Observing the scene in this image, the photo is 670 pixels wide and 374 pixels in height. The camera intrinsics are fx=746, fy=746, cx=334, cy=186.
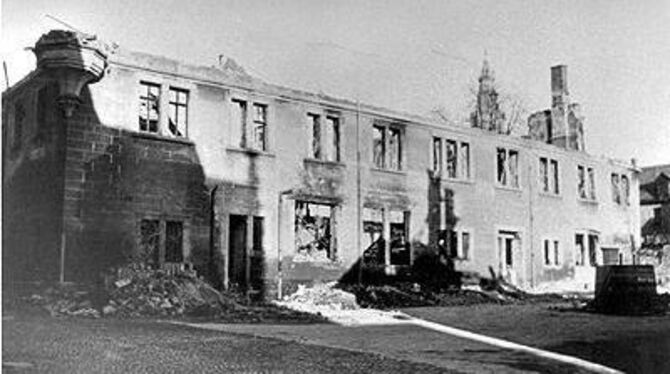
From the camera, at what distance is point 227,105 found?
47.1ft

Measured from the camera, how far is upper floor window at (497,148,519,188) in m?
19.6

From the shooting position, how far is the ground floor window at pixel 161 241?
12672 millimetres

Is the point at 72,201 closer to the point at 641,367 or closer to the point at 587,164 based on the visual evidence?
the point at 641,367

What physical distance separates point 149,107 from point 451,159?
8306mm

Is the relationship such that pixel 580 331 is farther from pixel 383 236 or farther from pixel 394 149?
pixel 394 149

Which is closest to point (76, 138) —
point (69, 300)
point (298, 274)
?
point (69, 300)

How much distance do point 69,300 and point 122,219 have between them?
2.45m

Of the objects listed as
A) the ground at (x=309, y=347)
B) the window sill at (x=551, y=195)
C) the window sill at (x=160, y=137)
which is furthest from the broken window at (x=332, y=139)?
the window sill at (x=551, y=195)

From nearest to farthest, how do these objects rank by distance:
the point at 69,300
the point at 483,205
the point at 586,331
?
the point at 586,331
the point at 69,300
the point at 483,205

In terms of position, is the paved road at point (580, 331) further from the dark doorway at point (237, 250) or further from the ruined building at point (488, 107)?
the dark doorway at point (237, 250)

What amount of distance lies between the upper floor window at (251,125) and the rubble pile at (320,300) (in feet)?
10.1

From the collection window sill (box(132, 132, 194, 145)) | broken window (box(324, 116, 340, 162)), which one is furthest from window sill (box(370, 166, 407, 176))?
window sill (box(132, 132, 194, 145))

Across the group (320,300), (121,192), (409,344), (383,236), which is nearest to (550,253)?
(383,236)

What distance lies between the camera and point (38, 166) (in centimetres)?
1128
